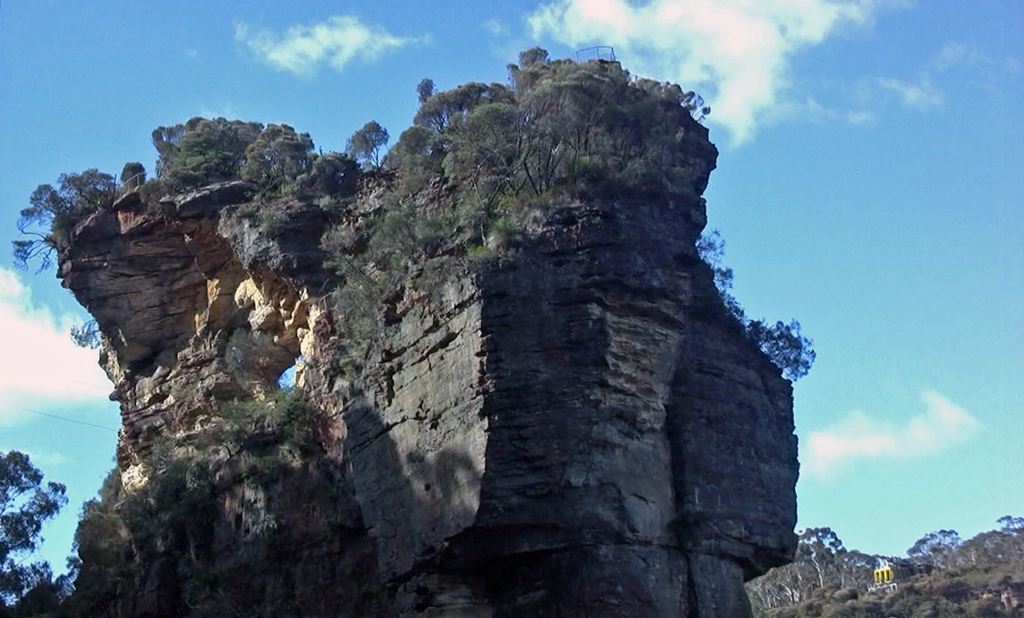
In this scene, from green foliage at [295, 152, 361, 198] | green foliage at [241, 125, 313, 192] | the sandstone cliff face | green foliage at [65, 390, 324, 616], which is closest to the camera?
the sandstone cliff face

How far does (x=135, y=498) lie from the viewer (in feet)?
104

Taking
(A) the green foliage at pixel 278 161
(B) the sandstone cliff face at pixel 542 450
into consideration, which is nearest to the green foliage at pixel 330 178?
(A) the green foliage at pixel 278 161

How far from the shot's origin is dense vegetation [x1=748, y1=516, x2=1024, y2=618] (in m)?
58.4

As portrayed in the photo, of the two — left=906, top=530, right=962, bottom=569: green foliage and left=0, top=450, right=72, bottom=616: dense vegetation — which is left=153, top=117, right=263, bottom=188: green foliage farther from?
left=906, top=530, right=962, bottom=569: green foliage

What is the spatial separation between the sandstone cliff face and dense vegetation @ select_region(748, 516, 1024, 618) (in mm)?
29246

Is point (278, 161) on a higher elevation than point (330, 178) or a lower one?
higher

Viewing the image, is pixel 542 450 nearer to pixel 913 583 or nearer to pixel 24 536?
pixel 24 536

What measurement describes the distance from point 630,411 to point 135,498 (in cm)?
1370

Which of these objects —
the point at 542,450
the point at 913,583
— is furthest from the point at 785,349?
the point at 913,583

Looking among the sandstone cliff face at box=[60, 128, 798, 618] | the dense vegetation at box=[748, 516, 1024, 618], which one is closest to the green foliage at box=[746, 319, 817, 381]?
the sandstone cliff face at box=[60, 128, 798, 618]

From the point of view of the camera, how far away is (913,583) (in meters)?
63.5

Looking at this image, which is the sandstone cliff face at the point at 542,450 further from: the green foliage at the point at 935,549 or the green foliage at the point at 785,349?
the green foliage at the point at 935,549

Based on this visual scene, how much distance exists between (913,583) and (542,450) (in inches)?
1794

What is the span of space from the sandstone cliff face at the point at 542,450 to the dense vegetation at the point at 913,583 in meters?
29.2
